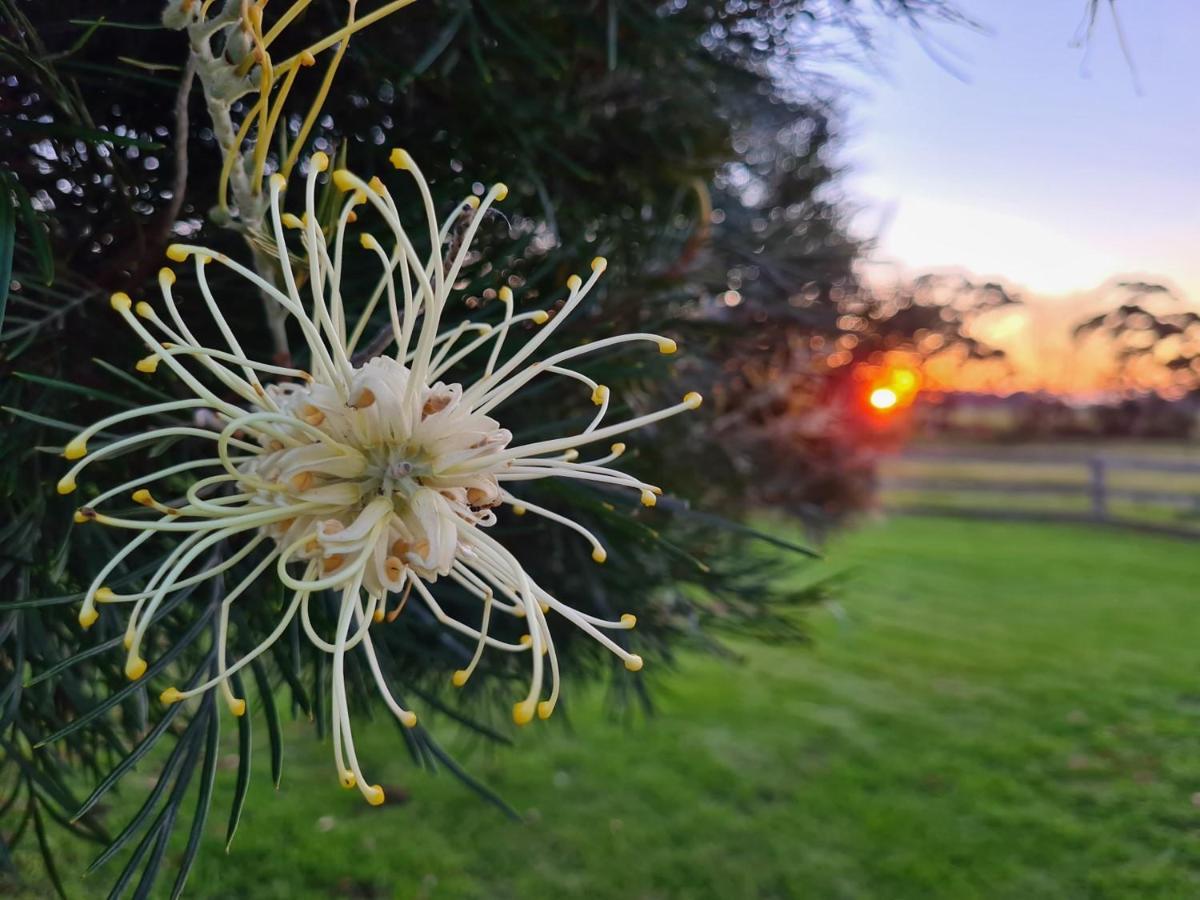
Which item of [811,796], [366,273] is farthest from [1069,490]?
[366,273]

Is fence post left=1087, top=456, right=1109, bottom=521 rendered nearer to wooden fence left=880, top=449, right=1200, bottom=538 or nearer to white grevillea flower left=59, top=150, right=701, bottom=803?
wooden fence left=880, top=449, right=1200, bottom=538

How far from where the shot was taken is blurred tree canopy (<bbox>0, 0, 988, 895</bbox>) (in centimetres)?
41

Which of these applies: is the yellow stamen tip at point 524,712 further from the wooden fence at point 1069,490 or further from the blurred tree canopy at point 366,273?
the wooden fence at point 1069,490

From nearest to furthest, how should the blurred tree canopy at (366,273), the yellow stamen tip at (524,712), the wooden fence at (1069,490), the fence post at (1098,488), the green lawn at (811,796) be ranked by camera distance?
1. the yellow stamen tip at (524,712)
2. the blurred tree canopy at (366,273)
3. the green lawn at (811,796)
4. the wooden fence at (1069,490)
5. the fence post at (1098,488)

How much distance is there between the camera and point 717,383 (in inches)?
38.1

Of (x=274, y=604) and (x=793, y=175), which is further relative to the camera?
(x=793, y=175)

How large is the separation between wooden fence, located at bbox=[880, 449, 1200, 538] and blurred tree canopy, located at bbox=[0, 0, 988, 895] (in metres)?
4.00

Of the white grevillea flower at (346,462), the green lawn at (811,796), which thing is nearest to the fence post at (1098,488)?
the green lawn at (811,796)

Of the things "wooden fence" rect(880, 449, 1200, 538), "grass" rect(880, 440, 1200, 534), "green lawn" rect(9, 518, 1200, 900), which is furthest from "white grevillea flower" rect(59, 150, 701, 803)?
"grass" rect(880, 440, 1200, 534)

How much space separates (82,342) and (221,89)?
0.82 ft

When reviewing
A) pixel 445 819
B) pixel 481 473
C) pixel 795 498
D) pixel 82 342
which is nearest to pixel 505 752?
pixel 445 819

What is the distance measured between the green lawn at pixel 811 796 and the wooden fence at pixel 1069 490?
2597mm

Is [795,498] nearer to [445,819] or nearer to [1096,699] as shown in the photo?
[1096,699]

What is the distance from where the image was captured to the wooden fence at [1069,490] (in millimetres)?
5098
